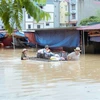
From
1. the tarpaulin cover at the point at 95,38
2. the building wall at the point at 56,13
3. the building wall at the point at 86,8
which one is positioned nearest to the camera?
the tarpaulin cover at the point at 95,38

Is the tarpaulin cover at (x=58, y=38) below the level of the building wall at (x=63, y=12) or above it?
below

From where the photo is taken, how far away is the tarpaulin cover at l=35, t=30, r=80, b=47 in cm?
2649

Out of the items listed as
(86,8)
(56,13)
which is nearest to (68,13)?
(56,13)

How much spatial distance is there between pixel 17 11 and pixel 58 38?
81.4ft

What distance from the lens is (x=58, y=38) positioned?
94.3 feet

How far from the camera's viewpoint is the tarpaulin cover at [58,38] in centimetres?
2649

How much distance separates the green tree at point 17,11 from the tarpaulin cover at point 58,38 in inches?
865

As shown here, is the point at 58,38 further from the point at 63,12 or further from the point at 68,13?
the point at 63,12

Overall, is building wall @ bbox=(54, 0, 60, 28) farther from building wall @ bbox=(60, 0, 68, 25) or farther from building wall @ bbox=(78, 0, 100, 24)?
building wall @ bbox=(78, 0, 100, 24)

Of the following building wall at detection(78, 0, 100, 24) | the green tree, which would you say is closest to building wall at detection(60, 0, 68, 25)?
building wall at detection(78, 0, 100, 24)

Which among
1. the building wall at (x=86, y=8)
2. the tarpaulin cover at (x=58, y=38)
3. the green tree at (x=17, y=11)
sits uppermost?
the building wall at (x=86, y=8)

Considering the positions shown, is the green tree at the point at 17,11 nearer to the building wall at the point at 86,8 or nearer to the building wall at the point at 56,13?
the building wall at the point at 86,8

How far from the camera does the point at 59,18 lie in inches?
2559

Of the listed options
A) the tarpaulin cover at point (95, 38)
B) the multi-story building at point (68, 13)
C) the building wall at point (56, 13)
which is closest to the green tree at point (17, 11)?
the tarpaulin cover at point (95, 38)
